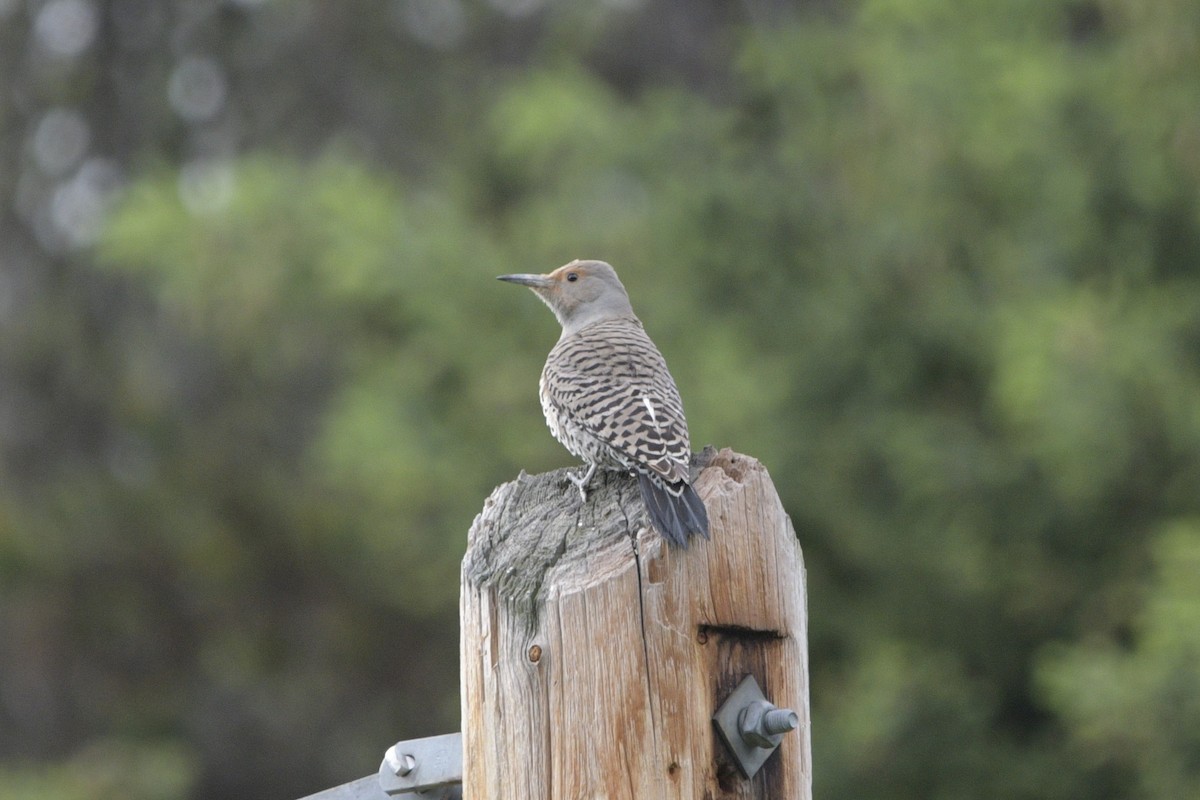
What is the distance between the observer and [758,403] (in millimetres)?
8445

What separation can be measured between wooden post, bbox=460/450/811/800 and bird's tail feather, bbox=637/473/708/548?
2 centimetres

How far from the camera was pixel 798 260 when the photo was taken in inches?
376

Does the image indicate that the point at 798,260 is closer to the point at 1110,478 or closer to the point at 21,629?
the point at 1110,478

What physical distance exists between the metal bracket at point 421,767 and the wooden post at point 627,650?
25 cm

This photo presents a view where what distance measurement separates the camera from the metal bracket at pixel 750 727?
277cm

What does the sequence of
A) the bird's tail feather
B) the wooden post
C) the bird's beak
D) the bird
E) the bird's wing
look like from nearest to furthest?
the wooden post → the bird's tail feather → the bird → the bird's wing → the bird's beak

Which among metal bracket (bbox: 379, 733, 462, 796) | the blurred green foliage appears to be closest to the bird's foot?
metal bracket (bbox: 379, 733, 462, 796)

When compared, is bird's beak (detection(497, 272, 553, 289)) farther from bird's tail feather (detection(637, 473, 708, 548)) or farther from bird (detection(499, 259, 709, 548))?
bird's tail feather (detection(637, 473, 708, 548))

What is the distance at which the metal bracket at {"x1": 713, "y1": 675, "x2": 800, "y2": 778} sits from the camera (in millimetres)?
2766

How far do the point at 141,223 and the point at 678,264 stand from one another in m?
3.14

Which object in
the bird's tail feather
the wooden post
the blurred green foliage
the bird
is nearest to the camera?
the wooden post

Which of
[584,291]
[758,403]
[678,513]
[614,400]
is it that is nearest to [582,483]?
[678,513]

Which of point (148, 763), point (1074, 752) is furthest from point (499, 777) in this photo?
point (148, 763)

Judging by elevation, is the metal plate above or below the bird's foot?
below
